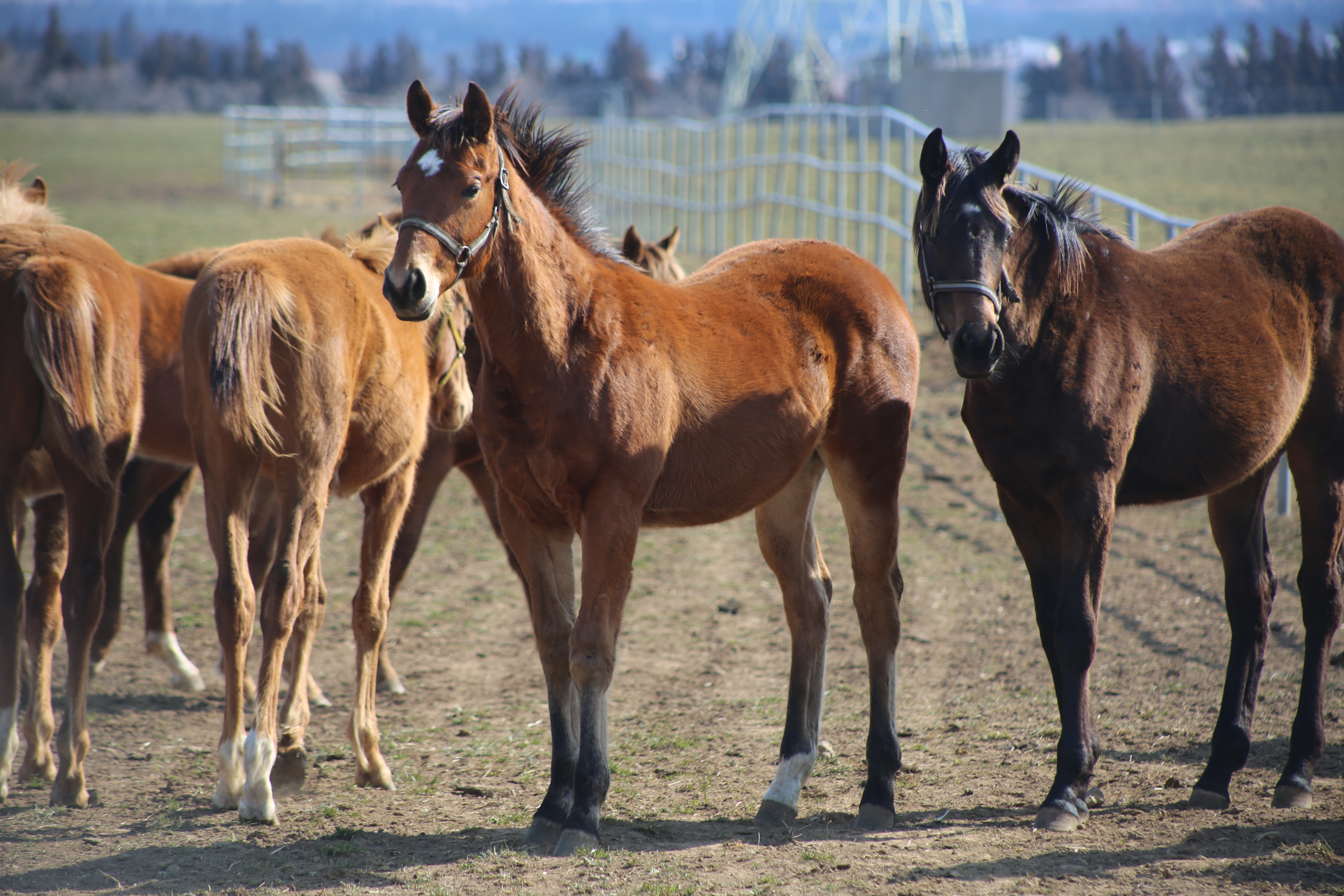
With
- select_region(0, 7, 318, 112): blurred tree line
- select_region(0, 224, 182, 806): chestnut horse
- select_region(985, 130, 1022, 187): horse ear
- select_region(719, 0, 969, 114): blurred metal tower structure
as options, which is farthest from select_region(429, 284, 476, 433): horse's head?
select_region(0, 7, 318, 112): blurred tree line

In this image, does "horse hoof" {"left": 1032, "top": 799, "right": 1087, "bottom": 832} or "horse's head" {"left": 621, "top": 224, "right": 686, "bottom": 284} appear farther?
"horse's head" {"left": 621, "top": 224, "right": 686, "bottom": 284}

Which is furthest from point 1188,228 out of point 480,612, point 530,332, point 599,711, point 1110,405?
point 480,612

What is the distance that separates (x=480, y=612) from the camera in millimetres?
6078

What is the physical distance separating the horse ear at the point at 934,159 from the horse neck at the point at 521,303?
1.23 m

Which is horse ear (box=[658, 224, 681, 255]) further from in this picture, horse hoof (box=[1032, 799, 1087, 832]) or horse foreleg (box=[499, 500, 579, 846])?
horse hoof (box=[1032, 799, 1087, 832])

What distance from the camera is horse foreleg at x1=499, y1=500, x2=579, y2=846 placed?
3396 mm

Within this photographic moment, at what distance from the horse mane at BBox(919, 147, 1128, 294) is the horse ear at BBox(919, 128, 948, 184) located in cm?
3

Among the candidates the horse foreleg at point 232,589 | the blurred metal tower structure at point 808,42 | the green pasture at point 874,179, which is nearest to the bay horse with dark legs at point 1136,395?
the horse foreleg at point 232,589

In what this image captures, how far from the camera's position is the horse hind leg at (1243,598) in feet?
12.0

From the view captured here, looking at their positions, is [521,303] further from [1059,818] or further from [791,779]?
[1059,818]

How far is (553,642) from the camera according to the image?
134 inches

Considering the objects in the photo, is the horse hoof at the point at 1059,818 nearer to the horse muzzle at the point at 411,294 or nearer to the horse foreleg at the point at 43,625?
the horse muzzle at the point at 411,294

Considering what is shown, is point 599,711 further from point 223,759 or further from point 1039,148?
point 1039,148

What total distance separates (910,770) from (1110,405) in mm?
1581
